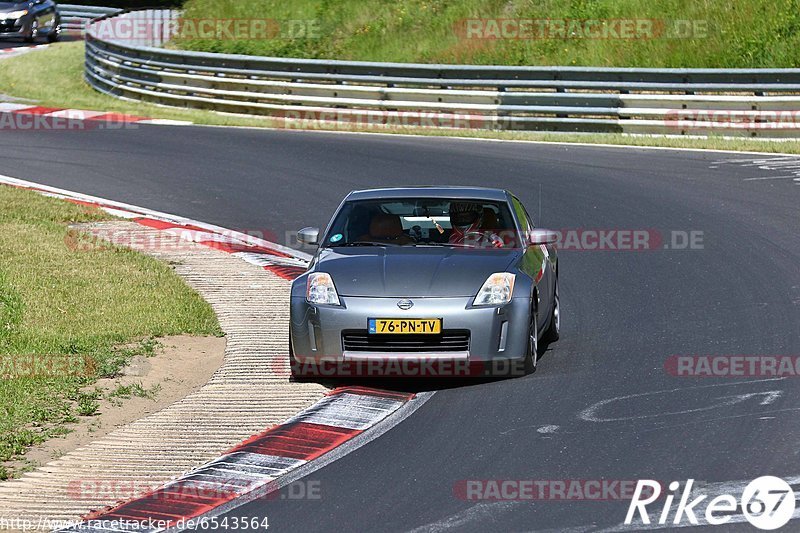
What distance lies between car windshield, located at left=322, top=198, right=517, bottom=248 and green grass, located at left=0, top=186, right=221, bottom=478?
1.46 m

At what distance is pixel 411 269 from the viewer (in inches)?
370

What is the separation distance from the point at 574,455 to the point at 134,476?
2.42 m

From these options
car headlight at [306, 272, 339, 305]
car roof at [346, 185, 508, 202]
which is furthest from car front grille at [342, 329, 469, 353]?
car roof at [346, 185, 508, 202]

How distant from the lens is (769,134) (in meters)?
21.5

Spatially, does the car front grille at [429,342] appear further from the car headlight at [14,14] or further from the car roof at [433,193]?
the car headlight at [14,14]

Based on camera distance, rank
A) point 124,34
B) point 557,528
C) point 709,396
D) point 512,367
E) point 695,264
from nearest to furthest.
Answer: point 557,528, point 709,396, point 512,367, point 695,264, point 124,34

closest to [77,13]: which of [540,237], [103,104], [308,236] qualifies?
[103,104]

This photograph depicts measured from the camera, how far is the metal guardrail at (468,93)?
21.8 metres

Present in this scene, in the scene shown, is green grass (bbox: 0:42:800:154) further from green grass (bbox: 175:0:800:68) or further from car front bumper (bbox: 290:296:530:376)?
car front bumper (bbox: 290:296:530:376)

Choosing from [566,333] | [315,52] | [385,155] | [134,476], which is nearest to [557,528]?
[134,476]

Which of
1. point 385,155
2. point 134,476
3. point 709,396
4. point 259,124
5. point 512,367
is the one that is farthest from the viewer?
point 259,124

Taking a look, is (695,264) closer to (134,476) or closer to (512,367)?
(512,367)

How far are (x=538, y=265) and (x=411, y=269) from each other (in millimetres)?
1236

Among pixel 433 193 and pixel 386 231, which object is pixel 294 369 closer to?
pixel 386 231
